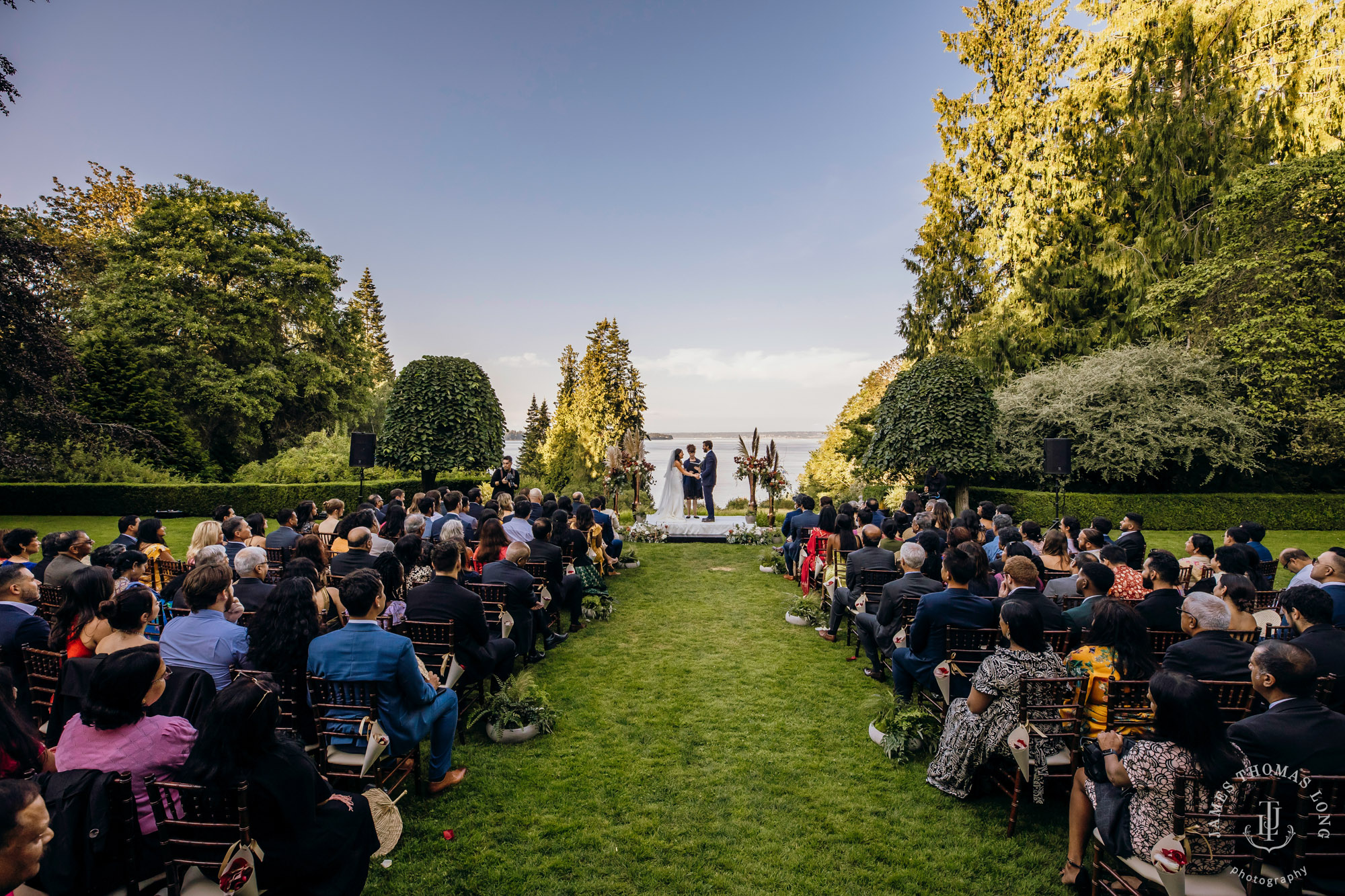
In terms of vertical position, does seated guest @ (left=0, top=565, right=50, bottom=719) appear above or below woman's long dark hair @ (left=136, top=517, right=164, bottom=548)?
below

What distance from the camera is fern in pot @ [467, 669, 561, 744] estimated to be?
465cm

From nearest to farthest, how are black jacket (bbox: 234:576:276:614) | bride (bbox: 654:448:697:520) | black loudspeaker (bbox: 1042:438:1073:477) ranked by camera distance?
black jacket (bbox: 234:576:276:614) < black loudspeaker (bbox: 1042:438:1073:477) < bride (bbox: 654:448:697:520)

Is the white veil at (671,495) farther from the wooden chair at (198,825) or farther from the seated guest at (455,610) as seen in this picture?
the wooden chair at (198,825)

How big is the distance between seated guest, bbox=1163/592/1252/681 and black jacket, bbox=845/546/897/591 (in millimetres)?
3049

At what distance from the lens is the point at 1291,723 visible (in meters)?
2.44

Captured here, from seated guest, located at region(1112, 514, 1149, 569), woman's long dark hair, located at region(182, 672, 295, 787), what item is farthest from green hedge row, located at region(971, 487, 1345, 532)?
woman's long dark hair, located at region(182, 672, 295, 787)

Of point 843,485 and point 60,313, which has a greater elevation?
point 60,313

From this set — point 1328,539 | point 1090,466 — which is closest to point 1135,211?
point 1090,466

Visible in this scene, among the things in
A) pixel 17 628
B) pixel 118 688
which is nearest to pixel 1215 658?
pixel 118 688

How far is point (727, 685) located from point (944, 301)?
2112 cm

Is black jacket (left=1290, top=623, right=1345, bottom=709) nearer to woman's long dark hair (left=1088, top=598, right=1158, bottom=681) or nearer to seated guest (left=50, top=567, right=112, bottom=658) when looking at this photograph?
woman's long dark hair (left=1088, top=598, right=1158, bottom=681)

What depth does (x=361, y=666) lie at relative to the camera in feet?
10.8

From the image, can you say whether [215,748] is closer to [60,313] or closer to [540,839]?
[540,839]

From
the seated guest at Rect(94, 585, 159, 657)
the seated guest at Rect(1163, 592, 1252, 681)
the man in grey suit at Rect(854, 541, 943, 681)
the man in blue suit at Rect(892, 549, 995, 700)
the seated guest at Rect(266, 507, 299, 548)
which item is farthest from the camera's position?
the seated guest at Rect(266, 507, 299, 548)
